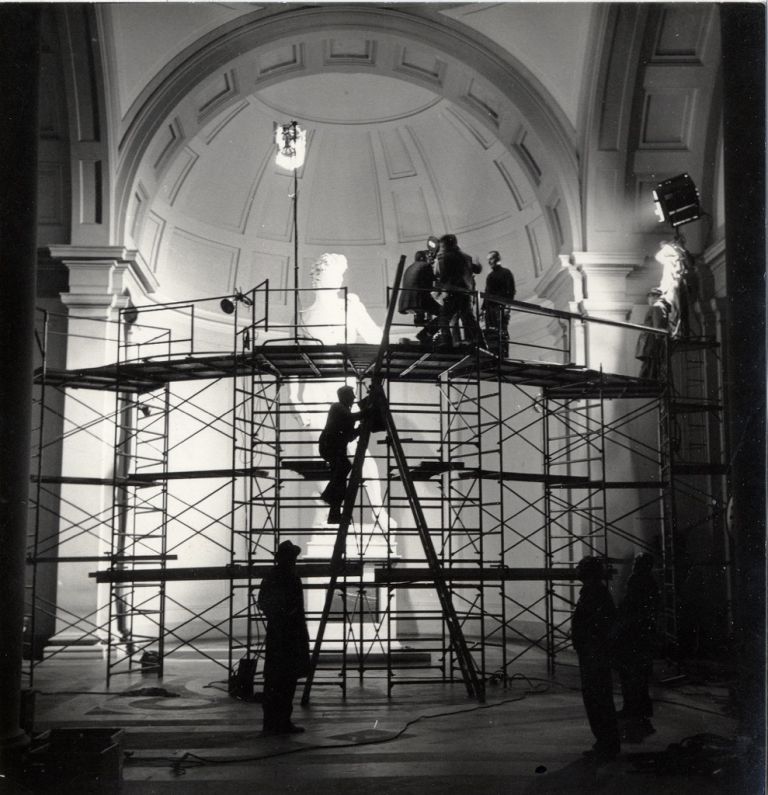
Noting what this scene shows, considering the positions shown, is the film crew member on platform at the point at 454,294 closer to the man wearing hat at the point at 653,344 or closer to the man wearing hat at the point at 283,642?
the man wearing hat at the point at 653,344

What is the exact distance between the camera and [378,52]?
16500 millimetres

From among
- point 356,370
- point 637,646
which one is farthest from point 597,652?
point 356,370

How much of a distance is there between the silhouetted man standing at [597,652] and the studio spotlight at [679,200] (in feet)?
25.1

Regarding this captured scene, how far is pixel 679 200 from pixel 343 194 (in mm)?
7807

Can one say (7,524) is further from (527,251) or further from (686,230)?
(527,251)

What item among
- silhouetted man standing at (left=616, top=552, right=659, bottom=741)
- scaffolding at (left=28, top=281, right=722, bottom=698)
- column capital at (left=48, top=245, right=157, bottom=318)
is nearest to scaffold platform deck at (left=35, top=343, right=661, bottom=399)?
scaffolding at (left=28, top=281, right=722, bottom=698)

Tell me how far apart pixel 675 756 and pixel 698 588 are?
7.33 metres

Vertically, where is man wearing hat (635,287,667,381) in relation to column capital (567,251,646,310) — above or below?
below

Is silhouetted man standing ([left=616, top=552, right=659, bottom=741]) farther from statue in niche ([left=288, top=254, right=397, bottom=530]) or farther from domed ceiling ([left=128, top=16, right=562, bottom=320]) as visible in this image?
domed ceiling ([left=128, top=16, right=562, bottom=320])

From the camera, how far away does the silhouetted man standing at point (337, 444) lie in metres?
11.2

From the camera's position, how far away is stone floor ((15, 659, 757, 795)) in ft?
23.7

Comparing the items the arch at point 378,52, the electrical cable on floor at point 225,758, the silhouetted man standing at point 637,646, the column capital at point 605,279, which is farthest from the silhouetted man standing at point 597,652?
the arch at point 378,52

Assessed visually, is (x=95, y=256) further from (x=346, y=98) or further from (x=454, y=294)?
(x=346, y=98)

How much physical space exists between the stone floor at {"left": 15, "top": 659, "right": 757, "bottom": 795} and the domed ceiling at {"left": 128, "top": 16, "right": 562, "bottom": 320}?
8367mm
